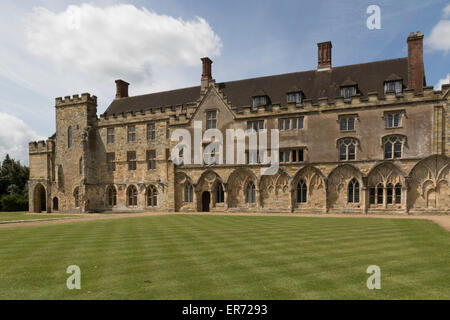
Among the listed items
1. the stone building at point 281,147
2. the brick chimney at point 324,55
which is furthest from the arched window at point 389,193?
the brick chimney at point 324,55

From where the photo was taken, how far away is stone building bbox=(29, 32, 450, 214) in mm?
26172

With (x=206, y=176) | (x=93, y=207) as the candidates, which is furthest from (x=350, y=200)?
(x=93, y=207)

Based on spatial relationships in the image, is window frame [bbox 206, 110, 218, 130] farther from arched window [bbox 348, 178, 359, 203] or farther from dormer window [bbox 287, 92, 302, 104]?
arched window [bbox 348, 178, 359, 203]

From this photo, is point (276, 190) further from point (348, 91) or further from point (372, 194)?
point (348, 91)

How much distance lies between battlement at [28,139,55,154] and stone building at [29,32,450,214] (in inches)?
5.8

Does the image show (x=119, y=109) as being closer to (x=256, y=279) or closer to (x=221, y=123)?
(x=221, y=123)

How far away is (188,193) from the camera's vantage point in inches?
1351

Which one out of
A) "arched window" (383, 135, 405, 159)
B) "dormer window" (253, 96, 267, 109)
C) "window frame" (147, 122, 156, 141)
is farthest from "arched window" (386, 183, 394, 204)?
"window frame" (147, 122, 156, 141)

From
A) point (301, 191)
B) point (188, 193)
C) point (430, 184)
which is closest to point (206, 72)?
point (188, 193)

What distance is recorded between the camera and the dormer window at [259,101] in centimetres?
3216

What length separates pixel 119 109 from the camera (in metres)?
42.2

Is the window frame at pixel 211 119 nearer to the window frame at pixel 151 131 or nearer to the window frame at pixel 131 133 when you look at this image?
the window frame at pixel 151 131

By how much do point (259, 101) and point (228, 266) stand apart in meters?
26.1
